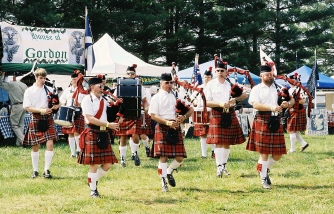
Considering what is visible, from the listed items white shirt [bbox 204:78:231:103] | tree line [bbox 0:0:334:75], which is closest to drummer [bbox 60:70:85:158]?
white shirt [bbox 204:78:231:103]

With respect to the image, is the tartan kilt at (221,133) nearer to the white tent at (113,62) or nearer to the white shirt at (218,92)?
the white shirt at (218,92)

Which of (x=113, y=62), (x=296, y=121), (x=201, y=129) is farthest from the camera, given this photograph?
(x=113, y=62)

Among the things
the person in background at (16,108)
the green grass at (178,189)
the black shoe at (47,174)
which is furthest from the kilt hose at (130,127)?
the person in background at (16,108)

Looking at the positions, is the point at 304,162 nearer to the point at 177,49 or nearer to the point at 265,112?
the point at 265,112

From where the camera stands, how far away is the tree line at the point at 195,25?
934 inches

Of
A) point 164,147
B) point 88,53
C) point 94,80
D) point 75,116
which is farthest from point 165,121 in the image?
point 88,53

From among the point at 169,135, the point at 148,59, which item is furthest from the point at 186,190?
the point at 148,59

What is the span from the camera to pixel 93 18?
77.0ft

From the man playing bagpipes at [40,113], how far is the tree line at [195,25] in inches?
621

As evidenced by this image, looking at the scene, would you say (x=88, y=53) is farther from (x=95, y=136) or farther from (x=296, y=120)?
(x=95, y=136)

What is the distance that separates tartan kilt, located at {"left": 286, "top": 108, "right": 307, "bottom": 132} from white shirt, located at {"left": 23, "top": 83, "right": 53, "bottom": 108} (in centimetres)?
496

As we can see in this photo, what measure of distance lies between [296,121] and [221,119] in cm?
349

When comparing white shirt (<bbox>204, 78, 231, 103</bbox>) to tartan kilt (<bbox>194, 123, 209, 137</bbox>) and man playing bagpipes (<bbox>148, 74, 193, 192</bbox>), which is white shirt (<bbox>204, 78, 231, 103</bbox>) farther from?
tartan kilt (<bbox>194, 123, 209, 137</bbox>)

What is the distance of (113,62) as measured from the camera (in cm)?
1302
